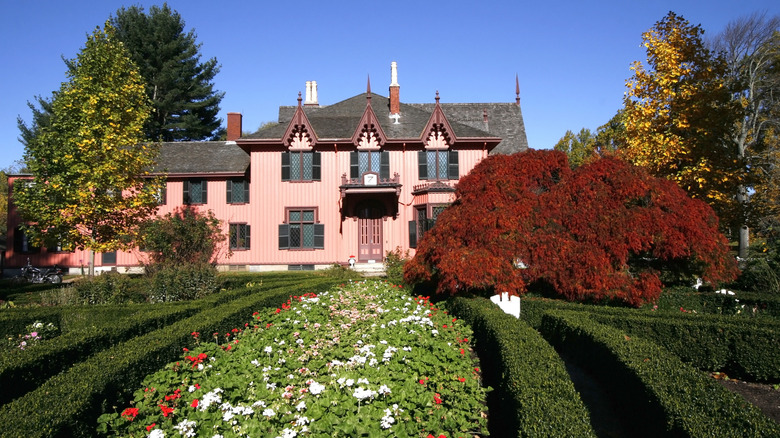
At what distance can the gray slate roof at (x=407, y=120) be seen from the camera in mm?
24469

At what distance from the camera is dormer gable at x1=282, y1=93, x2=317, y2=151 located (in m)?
23.8

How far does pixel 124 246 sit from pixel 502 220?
14.2 m

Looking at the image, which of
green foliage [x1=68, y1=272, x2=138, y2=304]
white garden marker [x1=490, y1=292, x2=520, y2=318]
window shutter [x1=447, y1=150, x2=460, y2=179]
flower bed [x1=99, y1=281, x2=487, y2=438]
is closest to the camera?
flower bed [x1=99, y1=281, x2=487, y2=438]

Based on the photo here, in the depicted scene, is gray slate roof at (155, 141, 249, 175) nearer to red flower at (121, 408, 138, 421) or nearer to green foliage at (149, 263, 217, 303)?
green foliage at (149, 263, 217, 303)

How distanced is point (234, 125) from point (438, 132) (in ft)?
39.1

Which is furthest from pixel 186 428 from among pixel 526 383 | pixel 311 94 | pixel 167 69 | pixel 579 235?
pixel 167 69

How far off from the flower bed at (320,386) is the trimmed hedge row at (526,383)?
0.33 meters

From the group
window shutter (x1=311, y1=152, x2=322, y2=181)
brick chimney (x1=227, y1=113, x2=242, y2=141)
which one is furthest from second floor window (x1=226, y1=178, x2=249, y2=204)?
brick chimney (x1=227, y1=113, x2=242, y2=141)

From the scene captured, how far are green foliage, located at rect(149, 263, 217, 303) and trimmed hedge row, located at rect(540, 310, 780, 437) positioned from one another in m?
9.89

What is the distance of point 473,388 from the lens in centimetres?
598

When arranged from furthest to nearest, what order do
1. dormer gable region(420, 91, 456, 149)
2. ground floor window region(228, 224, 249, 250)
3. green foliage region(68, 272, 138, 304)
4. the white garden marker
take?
1. ground floor window region(228, 224, 249, 250)
2. dormer gable region(420, 91, 456, 149)
3. green foliage region(68, 272, 138, 304)
4. the white garden marker

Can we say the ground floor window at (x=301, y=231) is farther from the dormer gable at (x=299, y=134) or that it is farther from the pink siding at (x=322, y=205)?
the dormer gable at (x=299, y=134)

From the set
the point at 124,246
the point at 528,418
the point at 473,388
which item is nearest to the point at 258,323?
the point at 473,388

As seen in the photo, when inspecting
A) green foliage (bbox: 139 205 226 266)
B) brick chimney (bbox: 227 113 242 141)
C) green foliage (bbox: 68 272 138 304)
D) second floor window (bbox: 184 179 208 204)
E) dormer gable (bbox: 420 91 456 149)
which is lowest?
green foliage (bbox: 68 272 138 304)
